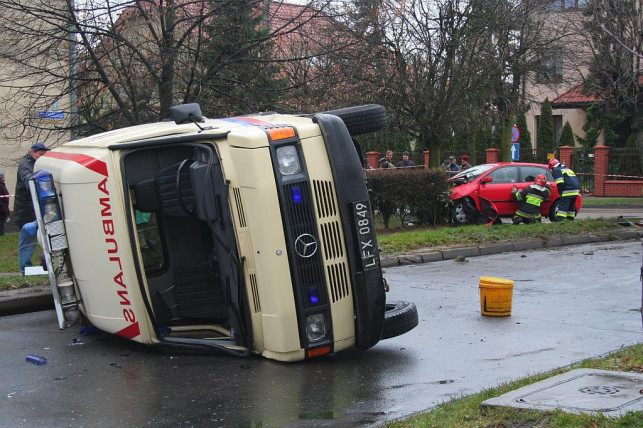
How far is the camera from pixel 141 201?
296 inches

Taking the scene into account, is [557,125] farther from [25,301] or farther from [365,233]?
[365,233]

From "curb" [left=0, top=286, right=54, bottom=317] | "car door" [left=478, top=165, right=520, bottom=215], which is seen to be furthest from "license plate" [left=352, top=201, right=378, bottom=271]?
"car door" [left=478, top=165, right=520, bottom=215]

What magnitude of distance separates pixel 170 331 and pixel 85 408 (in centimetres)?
179

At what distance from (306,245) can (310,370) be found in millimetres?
1081

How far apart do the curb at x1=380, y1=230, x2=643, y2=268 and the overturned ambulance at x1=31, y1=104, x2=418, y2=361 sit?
19.5 feet

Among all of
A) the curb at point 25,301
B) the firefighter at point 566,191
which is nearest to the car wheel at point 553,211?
the firefighter at point 566,191

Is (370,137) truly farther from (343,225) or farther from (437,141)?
(343,225)

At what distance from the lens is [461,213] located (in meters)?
19.5

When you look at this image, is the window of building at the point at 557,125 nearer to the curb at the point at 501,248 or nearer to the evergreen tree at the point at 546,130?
the evergreen tree at the point at 546,130

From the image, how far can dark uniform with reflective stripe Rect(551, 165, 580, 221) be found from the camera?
19.3 metres

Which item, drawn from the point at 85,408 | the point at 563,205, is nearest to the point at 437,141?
the point at 563,205

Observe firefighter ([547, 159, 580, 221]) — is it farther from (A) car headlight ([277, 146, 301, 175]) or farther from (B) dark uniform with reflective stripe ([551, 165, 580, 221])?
(A) car headlight ([277, 146, 301, 175])

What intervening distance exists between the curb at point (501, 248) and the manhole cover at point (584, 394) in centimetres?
767

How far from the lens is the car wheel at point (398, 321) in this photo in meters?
7.48
